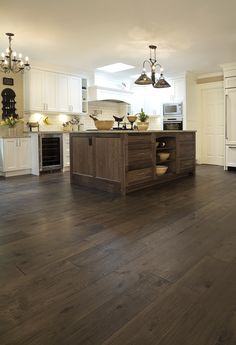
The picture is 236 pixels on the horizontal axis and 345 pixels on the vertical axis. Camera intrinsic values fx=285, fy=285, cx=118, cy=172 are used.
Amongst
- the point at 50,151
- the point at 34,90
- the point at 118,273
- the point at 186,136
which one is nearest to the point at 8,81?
the point at 34,90

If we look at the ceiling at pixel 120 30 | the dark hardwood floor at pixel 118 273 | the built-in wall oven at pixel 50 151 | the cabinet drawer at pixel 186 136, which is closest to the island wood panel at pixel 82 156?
the dark hardwood floor at pixel 118 273

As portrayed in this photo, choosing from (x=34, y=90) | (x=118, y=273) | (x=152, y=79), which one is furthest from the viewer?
(x=34, y=90)

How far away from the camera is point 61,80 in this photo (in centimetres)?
710

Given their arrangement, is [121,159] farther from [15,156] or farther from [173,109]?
[173,109]

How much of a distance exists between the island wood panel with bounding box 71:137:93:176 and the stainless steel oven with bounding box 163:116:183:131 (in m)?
4.01

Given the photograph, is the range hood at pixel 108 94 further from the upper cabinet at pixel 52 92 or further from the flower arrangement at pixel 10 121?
the flower arrangement at pixel 10 121

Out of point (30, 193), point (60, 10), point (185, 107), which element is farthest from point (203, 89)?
point (30, 193)

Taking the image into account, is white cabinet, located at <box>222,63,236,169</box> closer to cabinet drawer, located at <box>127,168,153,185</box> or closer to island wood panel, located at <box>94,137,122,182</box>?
cabinet drawer, located at <box>127,168,153,185</box>

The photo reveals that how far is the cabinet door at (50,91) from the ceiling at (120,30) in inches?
12.6

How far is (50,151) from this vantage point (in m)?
6.60

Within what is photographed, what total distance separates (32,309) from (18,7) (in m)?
3.69

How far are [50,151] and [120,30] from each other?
316 cm

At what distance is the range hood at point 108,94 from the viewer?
25.8 feet

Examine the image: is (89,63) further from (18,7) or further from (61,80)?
(18,7)
